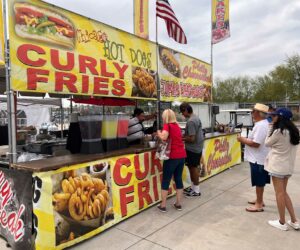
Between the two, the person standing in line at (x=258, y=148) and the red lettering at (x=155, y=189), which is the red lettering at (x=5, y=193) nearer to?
the red lettering at (x=155, y=189)

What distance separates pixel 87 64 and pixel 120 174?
1.72 meters

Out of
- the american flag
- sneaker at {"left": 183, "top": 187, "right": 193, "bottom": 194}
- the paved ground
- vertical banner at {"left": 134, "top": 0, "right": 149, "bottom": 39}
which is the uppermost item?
vertical banner at {"left": 134, "top": 0, "right": 149, "bottom": 39}

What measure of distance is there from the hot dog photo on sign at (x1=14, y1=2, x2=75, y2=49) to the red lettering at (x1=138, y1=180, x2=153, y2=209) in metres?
2.45

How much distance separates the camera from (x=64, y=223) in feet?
11.1

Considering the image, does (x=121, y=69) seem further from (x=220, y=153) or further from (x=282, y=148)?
(x=220, y=153)

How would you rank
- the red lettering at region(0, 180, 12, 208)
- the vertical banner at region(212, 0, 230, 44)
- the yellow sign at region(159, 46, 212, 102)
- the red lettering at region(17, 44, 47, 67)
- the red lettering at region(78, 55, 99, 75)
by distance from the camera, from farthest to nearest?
1. the vertical banner at region(212, 0, 230, 44)
2. the yellow sign at region(159, 46, 212, 102)
3. the red lettering at region(78, 55, 99, 75)
4. the red lettering at region(0, 180, 12, 208)
5. the red lettering at region(17, 44, 47, 67)

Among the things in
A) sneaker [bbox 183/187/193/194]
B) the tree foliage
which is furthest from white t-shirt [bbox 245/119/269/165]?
the tree foliage

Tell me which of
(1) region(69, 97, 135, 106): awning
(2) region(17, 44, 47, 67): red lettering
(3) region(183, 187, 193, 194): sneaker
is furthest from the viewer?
(1) region(69, 97, 135, 106): awning

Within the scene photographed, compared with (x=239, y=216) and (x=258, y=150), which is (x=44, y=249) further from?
(x=258, y=150)

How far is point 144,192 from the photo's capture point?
468 cm

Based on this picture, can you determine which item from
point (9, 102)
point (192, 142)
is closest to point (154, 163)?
point (192, 142)

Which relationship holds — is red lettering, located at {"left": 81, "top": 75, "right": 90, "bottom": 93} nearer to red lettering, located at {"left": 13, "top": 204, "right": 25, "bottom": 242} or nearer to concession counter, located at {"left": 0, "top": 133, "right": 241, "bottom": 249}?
concession counter, located at {"left": 0, "top": 133, "right": 241, "bottom": 249}

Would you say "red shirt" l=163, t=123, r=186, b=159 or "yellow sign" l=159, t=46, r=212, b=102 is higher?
"yellow sign" l=159, t=46, r=212, b=102

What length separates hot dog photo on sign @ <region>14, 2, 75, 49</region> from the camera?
328 centimetres
